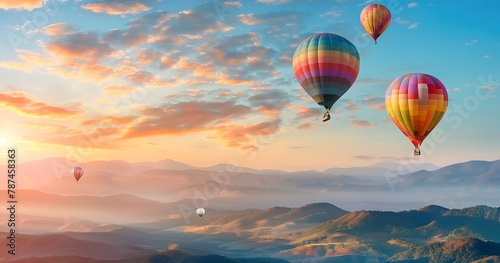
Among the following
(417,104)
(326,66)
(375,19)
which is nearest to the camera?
(417,104)

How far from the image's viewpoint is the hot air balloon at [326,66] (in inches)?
3376

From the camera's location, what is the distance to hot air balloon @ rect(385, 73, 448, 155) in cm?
8469

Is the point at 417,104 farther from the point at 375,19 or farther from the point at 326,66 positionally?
the point at 375,19

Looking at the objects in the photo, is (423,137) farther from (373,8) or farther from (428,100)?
(373,8)

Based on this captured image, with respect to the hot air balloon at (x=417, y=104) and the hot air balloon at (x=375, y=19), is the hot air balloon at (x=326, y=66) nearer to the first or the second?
the hot air balloon at (x=417, y=104)

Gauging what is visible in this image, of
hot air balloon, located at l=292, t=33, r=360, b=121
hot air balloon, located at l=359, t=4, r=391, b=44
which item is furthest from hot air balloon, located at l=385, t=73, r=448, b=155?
hot air balloon, located at l=359, t=4, r=391, b=44

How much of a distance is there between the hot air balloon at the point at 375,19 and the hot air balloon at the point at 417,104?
31.8 metres

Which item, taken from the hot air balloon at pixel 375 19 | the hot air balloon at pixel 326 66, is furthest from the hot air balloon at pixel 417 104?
the hot air balloon at pixel 375 19

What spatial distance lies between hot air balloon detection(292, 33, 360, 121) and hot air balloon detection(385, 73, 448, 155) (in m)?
8.60

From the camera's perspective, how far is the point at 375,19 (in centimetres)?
11688

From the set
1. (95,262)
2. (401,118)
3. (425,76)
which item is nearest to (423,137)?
(401,118)

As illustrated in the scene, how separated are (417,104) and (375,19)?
3832cm

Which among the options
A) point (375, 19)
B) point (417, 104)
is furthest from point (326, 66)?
point (375, 19)

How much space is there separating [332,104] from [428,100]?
15.5m
